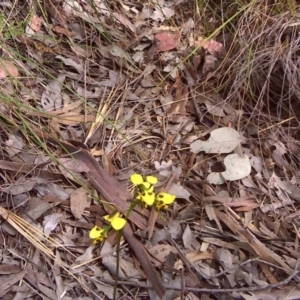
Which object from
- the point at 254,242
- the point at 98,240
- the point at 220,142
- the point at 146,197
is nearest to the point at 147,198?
the point at 146,197

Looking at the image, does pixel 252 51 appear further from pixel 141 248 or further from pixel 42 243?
pixel 42 243

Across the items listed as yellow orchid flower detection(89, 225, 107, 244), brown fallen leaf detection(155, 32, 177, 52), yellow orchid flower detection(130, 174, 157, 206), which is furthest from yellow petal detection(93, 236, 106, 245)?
brown fallen leaf detection(155, 32, 177, 52)

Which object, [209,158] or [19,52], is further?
[19,52]

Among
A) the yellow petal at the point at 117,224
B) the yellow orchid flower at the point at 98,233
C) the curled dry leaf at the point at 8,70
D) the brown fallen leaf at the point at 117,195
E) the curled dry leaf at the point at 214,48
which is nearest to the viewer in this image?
the yellow petal at the point at 117,224

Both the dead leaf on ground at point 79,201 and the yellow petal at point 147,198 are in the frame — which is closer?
the yellow petal at point 147,198

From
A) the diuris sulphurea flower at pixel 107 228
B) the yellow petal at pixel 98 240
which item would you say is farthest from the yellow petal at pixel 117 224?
the yellow petal at pixel 98 240

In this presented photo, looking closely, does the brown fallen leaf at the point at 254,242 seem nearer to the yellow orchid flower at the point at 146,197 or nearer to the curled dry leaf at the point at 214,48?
the yellow orchid flower at the point at 146,197

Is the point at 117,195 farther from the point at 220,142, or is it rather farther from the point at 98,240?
the point at 220,142

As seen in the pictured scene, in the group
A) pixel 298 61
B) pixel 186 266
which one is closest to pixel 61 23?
pixel 298 61
